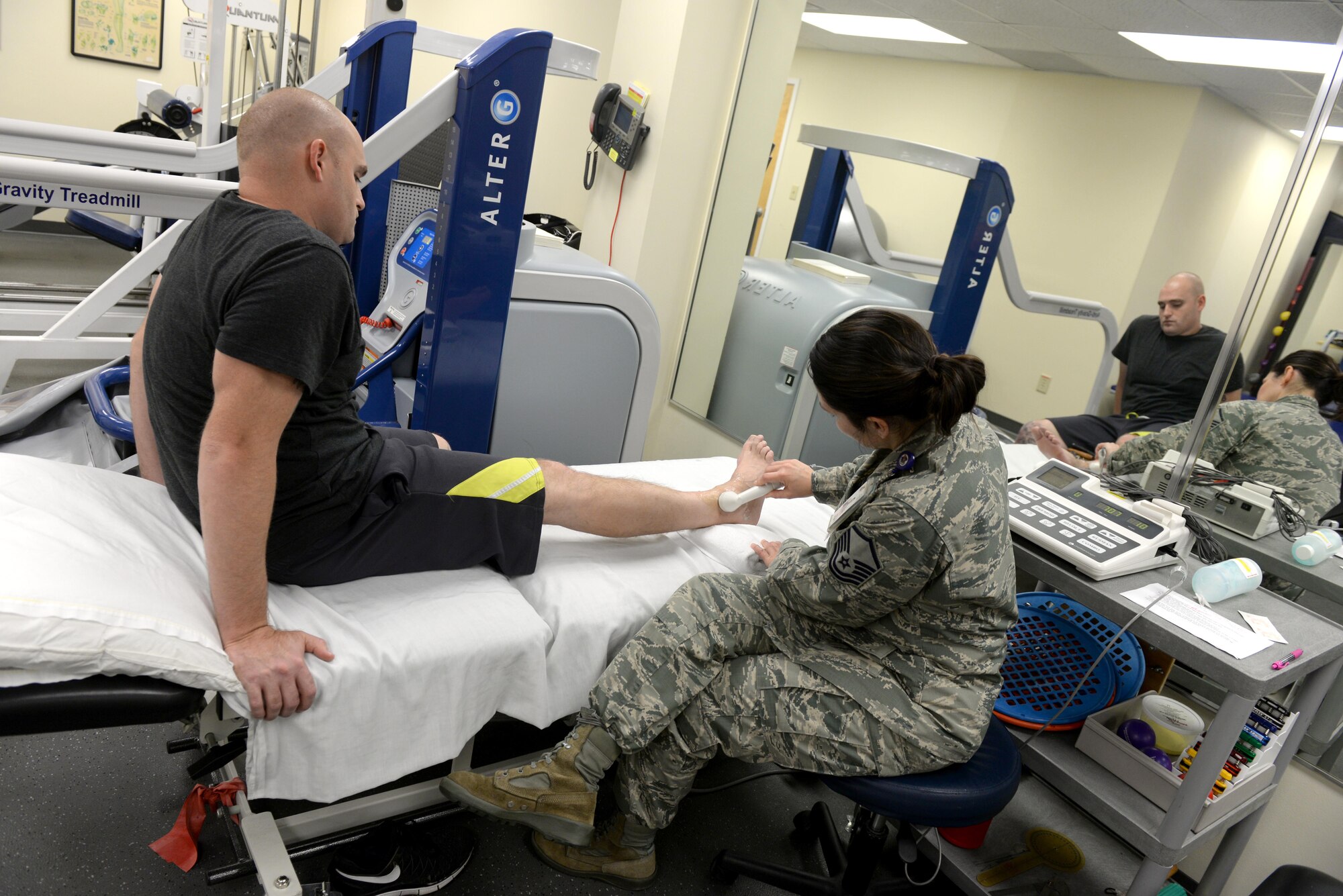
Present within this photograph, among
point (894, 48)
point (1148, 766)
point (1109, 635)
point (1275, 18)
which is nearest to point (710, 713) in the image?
point (1148, 766)

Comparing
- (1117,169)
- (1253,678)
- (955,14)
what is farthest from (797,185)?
(1253,678)

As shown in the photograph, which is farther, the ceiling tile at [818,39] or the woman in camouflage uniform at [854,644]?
the ceiling tile at [818,39]

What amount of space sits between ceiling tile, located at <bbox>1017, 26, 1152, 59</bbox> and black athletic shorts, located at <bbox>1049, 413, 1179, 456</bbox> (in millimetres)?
1149

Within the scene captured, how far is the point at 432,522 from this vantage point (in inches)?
56.4

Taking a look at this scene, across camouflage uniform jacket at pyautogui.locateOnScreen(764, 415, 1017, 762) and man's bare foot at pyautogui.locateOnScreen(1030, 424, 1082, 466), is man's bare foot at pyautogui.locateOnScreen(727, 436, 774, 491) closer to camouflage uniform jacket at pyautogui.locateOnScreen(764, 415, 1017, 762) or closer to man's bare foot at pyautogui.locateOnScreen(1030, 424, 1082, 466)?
camouflage uniform jacket at pyautogui.locateOnScreen(764, 415, 1017, 762)

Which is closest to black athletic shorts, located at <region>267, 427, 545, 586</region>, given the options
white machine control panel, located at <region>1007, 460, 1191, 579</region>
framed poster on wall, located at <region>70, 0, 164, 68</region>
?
white machine control panel, located at <region>1007, 460, 1191, 579</region>

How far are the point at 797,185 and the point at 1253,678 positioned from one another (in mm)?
4297

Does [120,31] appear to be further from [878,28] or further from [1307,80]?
[1307,80]

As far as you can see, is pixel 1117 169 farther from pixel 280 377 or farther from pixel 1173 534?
pixel 280 377

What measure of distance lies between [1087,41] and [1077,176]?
16.9 inches

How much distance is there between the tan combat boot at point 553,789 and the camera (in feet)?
4.60

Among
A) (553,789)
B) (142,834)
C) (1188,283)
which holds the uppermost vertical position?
(1188,283)

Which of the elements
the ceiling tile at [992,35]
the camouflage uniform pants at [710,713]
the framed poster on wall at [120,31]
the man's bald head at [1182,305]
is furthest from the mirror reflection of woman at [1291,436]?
the framed poster on wall at [120,31]

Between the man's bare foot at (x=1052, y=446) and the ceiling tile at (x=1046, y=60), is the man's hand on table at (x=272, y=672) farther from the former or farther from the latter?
the ceiling tile at (x=1046, y=60)
